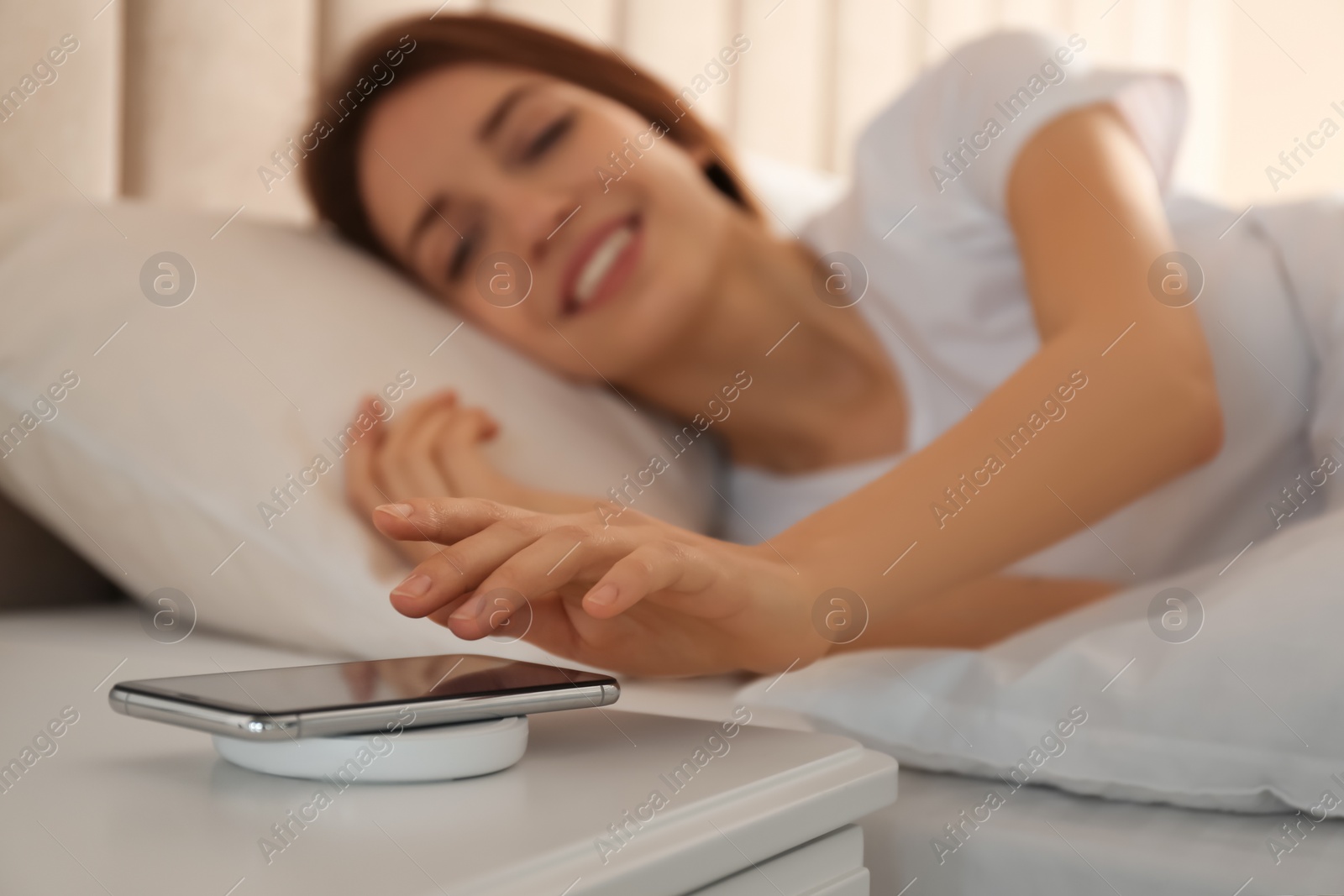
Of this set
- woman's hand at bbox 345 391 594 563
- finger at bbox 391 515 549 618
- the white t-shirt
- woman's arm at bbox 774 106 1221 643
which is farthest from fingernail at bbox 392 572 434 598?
the white t-shirt

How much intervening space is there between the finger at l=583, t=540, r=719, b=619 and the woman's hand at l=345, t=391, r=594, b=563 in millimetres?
311

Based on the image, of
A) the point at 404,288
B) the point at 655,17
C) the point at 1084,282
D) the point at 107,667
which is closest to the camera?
the point at 107,667

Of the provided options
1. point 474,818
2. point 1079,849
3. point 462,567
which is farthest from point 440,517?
point 1079,849

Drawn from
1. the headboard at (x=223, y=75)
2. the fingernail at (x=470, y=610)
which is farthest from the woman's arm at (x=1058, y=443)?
the headboard at (x=223, y=75)

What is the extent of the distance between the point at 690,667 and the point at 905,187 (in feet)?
2.21

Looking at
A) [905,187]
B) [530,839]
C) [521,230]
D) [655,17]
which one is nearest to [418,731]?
[530,839]

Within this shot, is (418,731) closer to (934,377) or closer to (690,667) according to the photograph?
(690,667)

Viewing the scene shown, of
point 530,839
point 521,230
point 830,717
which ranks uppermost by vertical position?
point 521,230

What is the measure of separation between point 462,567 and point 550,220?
620 mm

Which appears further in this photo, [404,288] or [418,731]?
[404,288]

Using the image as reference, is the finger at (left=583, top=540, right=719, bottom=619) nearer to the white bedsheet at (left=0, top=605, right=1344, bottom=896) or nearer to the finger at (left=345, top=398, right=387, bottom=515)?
the white bedsheet at (left=0, top=605, right=1344, bottom=896)

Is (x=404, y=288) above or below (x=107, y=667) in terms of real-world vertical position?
above

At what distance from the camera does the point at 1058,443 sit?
66cm

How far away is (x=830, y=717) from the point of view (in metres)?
0.58
